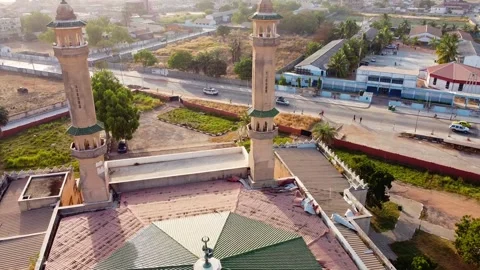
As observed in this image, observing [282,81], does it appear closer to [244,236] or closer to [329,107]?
[329,107]

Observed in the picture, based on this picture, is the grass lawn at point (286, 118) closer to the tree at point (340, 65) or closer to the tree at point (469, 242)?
the tree at point (340, 65)

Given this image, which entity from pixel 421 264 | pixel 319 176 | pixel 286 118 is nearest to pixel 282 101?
pixel 286 118

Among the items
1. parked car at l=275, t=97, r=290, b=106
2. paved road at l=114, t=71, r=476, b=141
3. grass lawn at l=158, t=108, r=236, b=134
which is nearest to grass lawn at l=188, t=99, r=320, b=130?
paved road at l=114, t=71, r=476, b=141

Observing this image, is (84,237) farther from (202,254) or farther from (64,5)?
(64,5)

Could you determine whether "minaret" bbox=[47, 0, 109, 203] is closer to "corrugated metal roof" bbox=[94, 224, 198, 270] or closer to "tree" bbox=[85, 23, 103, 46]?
"corrugated metal roof" bbox=[94, 224, 198, 270]

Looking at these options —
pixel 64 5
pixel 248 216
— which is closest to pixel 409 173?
pixel 248 216

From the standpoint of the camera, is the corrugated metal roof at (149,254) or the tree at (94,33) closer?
the corrugated metal roof at (149,254)

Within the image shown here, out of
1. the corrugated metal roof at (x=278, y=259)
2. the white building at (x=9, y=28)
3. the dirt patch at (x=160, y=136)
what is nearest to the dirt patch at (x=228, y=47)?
the dirt patch at (x=160, y=136)
